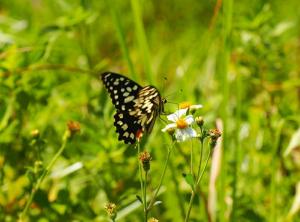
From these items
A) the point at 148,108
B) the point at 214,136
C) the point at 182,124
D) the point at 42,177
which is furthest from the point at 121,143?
the point at 214,136

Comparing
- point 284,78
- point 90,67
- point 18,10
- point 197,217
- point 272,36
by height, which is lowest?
point 197,217

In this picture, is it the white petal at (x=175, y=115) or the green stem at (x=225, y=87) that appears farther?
the green stem at (x=225, y=87)

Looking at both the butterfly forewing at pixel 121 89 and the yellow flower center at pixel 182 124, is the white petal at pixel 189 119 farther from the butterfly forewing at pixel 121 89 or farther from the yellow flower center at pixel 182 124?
the butterfly forewing at pixel 121 89

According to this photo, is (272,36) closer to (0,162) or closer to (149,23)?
(0,162)

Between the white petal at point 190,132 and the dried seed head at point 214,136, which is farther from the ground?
the white petal at point 190,132

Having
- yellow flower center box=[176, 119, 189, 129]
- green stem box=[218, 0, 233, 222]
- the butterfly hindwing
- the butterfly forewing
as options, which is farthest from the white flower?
green stem box=[218, 0, 233, 222]

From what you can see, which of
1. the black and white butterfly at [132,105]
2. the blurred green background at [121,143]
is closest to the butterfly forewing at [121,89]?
the black and white butterfly at [132,105]

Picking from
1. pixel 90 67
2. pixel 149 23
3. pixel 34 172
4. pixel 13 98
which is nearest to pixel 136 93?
pixel 34 172

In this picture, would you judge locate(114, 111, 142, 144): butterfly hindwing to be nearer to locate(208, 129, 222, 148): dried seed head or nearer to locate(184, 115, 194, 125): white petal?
locate(184, 115, 194, 125): white petal
